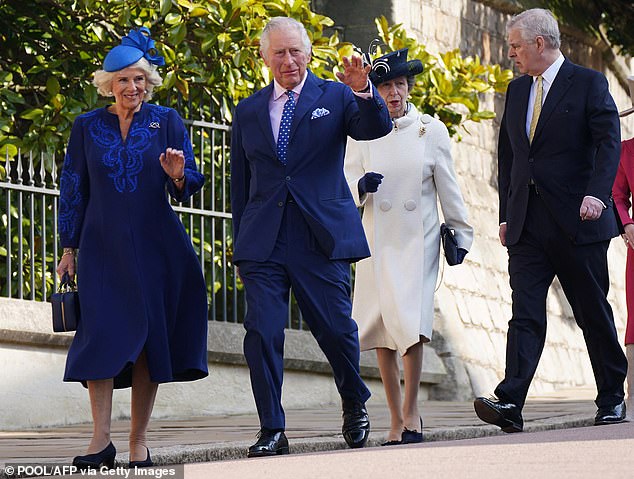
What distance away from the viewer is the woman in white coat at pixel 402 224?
7.52 metres

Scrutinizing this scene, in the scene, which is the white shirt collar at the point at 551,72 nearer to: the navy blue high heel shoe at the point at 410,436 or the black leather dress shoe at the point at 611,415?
the black leather dress shoe at the point at 611,415

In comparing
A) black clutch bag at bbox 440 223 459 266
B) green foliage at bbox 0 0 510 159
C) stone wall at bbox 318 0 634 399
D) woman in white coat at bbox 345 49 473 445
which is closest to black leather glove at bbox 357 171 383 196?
woman in white coat at bbox 345 49 473 445

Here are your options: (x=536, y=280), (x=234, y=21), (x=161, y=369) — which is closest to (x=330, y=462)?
(x=161, y=369)

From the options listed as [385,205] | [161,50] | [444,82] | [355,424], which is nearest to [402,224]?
[385,205]

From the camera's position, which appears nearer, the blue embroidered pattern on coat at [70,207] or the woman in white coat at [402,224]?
the blue embroidered pattern on coat at [70,207]

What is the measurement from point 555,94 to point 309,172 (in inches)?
54.1

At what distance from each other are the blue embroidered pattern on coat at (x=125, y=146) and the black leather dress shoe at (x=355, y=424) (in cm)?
128

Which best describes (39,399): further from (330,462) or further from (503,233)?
(330,462)

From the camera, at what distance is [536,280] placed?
7512 millimetres

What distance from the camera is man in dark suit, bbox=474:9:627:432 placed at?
7.42 meters

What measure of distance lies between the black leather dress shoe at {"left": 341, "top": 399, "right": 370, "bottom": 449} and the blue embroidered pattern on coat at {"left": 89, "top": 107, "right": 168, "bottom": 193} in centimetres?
128

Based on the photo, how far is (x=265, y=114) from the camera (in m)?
6.86

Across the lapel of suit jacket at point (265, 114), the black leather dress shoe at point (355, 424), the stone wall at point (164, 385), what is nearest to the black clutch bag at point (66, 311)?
the lapel of suit jacket at point (265, 114)

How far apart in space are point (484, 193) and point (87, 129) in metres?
7.61
